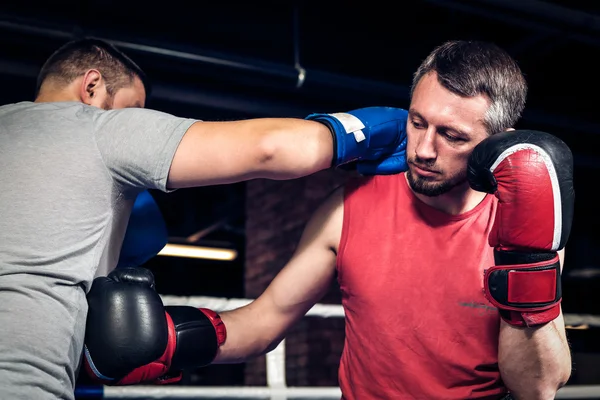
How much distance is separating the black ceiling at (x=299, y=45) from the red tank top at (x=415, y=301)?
4.86 feet

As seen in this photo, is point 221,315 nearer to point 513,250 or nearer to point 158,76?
point 513,250

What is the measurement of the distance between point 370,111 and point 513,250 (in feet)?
1.48

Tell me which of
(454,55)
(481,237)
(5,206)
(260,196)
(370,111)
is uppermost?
(454,55)

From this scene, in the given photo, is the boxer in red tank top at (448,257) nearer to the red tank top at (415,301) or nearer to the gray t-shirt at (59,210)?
the red tank top at (415,301)

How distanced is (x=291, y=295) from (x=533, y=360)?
A: 23.6 inches

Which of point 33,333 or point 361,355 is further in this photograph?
point 361,355

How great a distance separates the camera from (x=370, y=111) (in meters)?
1.35

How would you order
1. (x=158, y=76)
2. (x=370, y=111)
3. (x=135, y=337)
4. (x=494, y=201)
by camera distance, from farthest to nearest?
(x=158, y=76) < (x=494, y=201) < (x=370, y=111) < (x=135, y=337)

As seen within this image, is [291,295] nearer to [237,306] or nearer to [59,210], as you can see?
[237,306]

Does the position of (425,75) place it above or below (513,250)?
above

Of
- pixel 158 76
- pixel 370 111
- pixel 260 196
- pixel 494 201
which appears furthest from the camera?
pixel 260 196

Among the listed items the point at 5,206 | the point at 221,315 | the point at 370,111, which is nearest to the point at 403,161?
the point at 370,111

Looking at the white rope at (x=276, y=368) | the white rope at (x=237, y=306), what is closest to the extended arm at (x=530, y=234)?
the white rope at (x=237, y=306)

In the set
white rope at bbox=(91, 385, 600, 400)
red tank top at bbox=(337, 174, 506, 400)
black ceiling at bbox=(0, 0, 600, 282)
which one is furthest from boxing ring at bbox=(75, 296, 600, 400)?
black ceiling at bbox=(0, 0, 600, 282)
